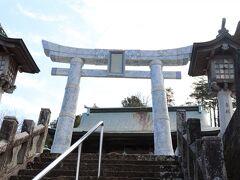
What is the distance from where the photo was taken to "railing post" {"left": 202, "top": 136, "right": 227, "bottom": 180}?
10.7ft

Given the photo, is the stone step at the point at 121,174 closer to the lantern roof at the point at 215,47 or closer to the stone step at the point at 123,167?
the stone step at the point at 123,167

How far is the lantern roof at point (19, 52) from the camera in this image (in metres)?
9.16

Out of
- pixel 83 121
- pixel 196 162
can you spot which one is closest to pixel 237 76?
pixel 196 162

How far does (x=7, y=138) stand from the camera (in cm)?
541

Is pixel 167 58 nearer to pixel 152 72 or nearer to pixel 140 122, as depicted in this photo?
pixel 152 72

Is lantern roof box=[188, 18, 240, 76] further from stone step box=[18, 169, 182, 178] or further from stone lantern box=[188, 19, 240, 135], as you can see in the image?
stone step box=[18, 169, 182, 178]

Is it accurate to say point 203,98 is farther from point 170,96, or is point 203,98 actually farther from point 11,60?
point 11,60

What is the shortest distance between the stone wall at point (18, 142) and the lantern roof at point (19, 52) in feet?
8.69

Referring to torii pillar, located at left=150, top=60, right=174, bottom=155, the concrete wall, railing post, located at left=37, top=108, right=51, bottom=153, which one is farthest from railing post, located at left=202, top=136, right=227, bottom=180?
the concrete wall

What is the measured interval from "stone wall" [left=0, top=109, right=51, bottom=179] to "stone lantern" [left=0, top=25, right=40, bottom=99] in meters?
2.24

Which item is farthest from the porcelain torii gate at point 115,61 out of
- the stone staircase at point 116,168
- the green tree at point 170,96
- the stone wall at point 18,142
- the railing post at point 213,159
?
the green tree at point 170,96

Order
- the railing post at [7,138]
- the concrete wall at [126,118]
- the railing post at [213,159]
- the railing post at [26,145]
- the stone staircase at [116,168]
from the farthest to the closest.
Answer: the concrete wall at [126,118] → the railing post at [26,145] → the stone staircase at [116,168] → the railing post at [7,138] → the railing post at [213,159]

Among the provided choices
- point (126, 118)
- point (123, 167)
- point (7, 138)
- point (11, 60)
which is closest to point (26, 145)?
point (7, 138)

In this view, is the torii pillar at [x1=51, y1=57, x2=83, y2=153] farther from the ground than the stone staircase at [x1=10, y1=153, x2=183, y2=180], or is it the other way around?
the torii pillar at [x1=51, y1=57, x2=83, y2=153]
